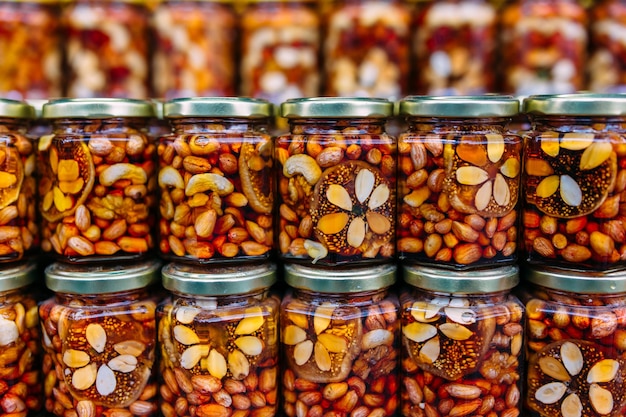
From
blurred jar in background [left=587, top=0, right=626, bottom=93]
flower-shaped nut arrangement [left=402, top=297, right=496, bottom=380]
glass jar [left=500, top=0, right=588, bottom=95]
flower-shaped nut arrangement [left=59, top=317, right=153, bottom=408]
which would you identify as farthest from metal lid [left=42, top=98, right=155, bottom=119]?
blurred jar in background [left=587, top=0, right=626, bottom=93]

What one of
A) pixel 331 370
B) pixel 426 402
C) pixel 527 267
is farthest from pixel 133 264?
pixel 527 267

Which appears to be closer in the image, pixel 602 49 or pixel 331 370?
pixel 331 370

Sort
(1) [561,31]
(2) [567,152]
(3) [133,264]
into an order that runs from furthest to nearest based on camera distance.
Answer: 1. (1) [561,31]
2. (3) [133,264]
3. (2) [567,152]

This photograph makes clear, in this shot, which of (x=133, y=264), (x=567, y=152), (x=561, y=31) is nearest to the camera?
(x=567, y=152)

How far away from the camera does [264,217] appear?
83 cm

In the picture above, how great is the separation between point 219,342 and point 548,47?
0.86 metres

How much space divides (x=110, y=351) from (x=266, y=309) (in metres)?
0.22

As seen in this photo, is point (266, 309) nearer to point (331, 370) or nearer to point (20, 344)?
point (331, 370)

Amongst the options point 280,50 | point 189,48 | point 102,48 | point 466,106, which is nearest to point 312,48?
point 280,50

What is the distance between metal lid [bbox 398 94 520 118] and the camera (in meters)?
0.78

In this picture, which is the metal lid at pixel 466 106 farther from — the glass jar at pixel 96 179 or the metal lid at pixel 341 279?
the glass jar at pixel 96 179

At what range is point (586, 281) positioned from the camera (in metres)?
0.78

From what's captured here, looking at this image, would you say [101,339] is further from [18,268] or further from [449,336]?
[449,336]

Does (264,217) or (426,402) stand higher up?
(264,217)
